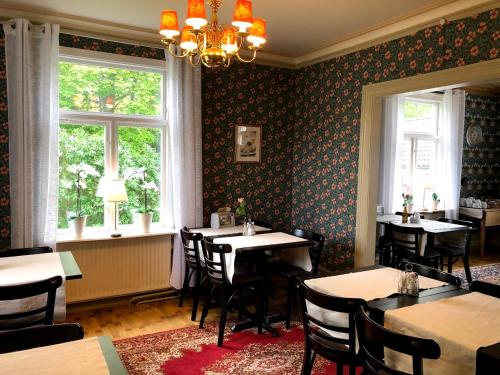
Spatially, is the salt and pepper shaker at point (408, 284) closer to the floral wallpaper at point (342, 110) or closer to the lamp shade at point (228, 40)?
the lamp shade at point (228, 40)

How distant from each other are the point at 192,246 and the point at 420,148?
4.23 meters

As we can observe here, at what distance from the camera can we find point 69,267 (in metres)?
2.78

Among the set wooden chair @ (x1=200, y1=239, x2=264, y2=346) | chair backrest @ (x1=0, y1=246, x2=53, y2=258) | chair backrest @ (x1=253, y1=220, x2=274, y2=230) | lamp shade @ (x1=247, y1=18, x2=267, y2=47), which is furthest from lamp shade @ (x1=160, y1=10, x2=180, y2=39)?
chair backrest @ (x1=253, y1=220, x2=274, y2=230)

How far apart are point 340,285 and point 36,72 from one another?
3247 mm

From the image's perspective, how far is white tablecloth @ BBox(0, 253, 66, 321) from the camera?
8.11ft

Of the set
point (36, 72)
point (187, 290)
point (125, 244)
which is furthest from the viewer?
point (187, 290)

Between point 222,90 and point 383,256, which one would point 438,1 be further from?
point 383,256

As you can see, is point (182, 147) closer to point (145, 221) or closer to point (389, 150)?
point (145, 221)

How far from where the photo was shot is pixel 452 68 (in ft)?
11.1

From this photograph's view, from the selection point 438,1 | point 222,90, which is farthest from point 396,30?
point 222,90

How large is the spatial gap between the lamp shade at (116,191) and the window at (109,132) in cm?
28

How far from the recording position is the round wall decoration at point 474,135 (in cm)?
686

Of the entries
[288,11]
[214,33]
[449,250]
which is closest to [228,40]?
[214,33]

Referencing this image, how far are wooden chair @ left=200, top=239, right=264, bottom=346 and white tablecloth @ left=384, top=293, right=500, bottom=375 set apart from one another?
1668mm
